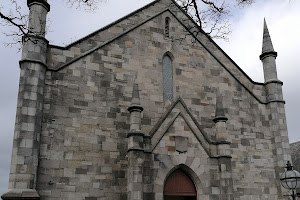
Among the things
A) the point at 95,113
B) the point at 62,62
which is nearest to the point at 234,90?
the point at 95,113

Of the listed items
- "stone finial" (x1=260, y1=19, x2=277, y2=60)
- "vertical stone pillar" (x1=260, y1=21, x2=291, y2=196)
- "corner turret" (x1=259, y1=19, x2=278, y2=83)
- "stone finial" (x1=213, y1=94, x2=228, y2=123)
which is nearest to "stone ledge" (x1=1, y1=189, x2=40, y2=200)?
"stone finial" (x1=213, y1=94, x2=228, y2=123)

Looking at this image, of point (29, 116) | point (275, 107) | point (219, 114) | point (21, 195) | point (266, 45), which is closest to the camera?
point (21, 195)

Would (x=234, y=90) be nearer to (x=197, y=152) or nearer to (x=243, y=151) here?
(x=243, y=151)

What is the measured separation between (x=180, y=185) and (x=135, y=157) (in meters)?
2.63

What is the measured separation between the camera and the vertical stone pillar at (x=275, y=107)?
56.7ft

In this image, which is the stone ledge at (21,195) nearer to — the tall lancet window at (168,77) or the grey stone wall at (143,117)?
the grey stone wall at (143,117)

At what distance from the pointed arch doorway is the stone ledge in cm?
505

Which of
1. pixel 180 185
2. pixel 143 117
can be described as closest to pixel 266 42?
pixel 143 117

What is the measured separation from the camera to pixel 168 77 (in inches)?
648

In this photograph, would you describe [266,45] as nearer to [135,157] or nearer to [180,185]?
[180,185]

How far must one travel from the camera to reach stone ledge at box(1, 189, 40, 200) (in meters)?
11.2

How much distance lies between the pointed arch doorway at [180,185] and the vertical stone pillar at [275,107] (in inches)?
217

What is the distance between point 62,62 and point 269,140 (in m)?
11.2

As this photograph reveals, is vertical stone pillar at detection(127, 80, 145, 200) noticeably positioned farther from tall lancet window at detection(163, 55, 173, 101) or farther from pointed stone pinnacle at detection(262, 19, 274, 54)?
pointed stone pinnacle at detection(262, 19, 274, 54)
